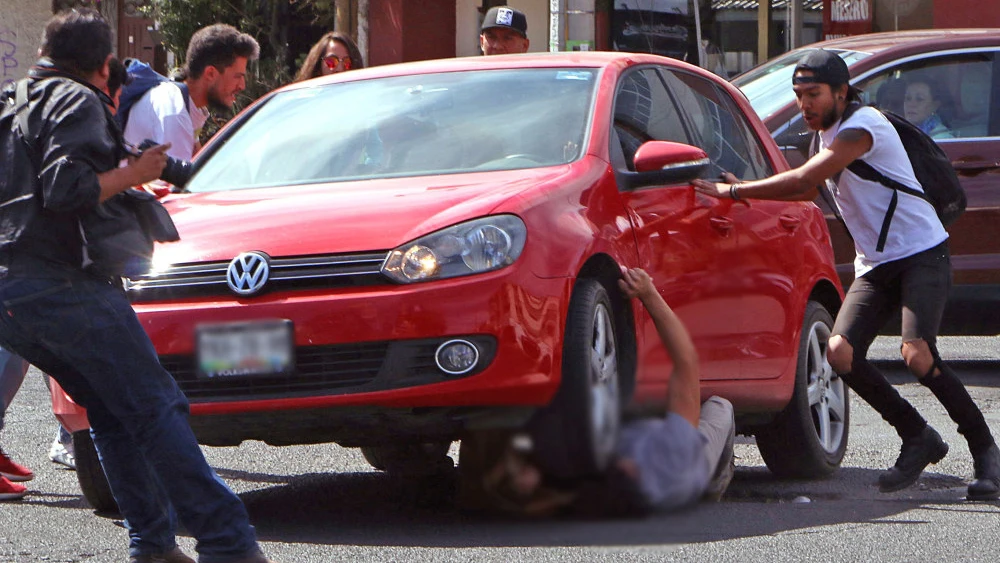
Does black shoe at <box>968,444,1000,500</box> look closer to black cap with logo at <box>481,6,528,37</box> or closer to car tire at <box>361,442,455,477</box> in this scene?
car tire at <box>361,442,455,477</box>

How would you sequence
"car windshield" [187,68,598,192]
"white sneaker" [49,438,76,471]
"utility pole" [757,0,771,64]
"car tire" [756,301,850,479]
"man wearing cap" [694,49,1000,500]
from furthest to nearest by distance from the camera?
"utility pole" [757,0,771,64] → "white sneaker" [49,438,76,471] → "car tire" [756,301,850,479] → "man wearing cap" [694,49,1000,500] → "car windshield" [187,68,598,192]

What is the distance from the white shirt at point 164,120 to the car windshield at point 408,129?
22cm

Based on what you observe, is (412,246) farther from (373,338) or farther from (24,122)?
(24,122)

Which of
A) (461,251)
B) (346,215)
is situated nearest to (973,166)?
(346,215)

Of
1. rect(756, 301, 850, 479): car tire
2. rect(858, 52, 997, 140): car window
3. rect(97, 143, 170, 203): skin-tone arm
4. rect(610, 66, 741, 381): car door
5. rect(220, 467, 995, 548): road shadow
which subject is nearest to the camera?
rect(610, 66, 741, 381): car door

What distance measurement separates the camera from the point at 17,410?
763cm

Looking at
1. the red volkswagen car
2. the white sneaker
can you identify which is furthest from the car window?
the white sneaker

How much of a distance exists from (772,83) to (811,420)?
10.2ft

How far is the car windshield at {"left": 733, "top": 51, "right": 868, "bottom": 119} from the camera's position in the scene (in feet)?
26.4

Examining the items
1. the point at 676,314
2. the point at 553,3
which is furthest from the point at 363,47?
the point at 676,314

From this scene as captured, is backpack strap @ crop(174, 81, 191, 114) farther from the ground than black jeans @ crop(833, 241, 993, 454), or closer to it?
farther from the ground

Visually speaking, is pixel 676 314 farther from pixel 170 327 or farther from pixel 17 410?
pixel 17 410

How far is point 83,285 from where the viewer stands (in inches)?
141

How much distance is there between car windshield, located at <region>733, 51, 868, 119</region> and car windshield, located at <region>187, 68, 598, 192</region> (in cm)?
316
